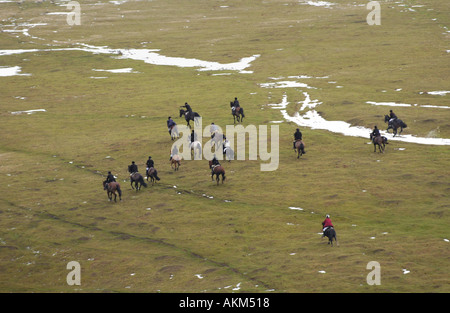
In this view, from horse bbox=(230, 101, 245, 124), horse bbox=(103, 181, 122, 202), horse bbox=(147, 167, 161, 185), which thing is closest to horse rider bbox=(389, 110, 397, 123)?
horse bbox=(230, 101, 245, 124)

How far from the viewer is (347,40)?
108 meters

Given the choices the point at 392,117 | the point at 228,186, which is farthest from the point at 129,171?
the point at 392,117

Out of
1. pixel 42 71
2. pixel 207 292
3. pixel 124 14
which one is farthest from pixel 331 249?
pixel 124 14

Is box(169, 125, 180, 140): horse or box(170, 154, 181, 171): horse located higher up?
box(169, 125, 180, 140): horse

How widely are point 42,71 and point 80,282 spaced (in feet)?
270

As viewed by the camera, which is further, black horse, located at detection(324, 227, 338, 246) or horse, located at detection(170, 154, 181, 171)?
horse, located at detection(170, 154, 181, 171)

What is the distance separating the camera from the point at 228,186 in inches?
1571

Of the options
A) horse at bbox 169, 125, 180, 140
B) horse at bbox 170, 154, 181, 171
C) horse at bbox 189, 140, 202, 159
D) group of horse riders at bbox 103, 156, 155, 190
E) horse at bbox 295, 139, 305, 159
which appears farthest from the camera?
horse at bbox 169, 125, 180, 140

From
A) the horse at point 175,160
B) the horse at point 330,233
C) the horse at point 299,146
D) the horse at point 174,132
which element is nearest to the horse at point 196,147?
the horse at point 175,160

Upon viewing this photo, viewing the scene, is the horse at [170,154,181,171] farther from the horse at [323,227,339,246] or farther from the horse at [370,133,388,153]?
the horse at [323,227,339,246]

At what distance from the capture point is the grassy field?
86.8 feet

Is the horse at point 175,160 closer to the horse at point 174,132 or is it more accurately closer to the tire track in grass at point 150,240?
the horse at point 174,132

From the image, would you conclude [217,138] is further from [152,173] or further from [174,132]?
[152,173]
